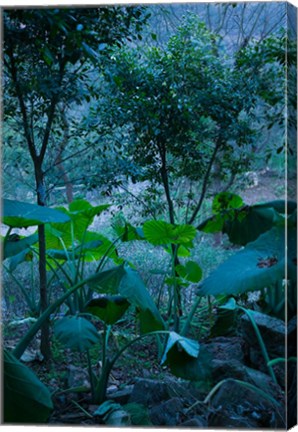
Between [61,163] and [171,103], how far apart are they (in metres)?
0.76

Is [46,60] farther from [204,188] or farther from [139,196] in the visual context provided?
[204,188]

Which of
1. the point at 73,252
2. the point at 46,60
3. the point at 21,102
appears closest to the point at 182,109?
the point at 46,60

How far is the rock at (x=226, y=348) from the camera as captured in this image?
13.9 feet

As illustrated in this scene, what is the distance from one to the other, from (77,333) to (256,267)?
1094 mm

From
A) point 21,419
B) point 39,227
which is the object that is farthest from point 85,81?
point 21,419

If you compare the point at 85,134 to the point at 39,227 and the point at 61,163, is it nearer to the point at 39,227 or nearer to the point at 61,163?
the point at 61,163

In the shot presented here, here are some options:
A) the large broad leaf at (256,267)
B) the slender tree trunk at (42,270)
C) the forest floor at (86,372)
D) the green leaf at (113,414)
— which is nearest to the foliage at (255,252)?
the large broad leaf at (256,267)

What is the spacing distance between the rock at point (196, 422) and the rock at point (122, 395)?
0.36 meters

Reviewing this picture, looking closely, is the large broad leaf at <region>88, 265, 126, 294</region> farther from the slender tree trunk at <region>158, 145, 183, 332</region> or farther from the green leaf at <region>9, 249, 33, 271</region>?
the green leaf at <region>9, 249, 33, 271</region>

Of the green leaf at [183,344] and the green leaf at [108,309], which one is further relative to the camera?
the green leaf at [108,309]

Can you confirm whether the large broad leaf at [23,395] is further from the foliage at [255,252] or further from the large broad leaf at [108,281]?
the foliage at [255,252]

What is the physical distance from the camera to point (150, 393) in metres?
4.25

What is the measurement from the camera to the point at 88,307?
4367 millimetres

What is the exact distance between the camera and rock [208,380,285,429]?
4.14 metres
